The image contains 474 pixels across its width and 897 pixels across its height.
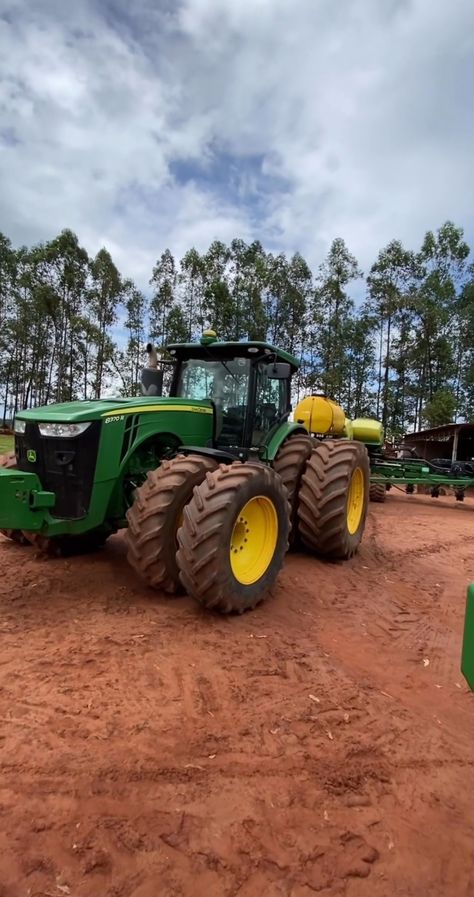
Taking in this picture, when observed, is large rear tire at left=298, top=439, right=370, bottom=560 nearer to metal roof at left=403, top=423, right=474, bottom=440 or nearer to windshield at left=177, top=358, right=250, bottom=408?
windshield at left=177, top=358, right=250, bottom=408

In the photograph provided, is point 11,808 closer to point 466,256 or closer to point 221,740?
point 221,740

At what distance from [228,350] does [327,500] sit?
2010mm

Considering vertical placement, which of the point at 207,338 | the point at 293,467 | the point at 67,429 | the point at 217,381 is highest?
the point at 207,338

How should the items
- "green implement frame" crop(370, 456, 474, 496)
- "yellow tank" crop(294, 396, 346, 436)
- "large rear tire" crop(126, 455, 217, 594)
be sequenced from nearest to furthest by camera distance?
"large rear tire" crop(126, 455, 217, 594) < "yellow tank" crop(294, 396, 346, 436) < "green implement frame" crop(370, 456, 474, 496)

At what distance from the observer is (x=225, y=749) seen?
262 cm

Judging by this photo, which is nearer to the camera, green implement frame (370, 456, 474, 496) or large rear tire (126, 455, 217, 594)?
large rear tire (126, 455, 217, 594)

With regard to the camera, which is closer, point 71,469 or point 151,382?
point 71,469

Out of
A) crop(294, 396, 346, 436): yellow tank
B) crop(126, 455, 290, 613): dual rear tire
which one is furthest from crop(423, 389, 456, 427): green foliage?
crop(126, 455, 290, 613): dual rear tire

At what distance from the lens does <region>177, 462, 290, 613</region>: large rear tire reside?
3.95 metres

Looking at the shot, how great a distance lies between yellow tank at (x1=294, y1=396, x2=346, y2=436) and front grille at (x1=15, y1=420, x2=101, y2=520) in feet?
20.3

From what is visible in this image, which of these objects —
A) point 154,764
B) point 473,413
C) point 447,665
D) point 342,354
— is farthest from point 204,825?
point 473,413

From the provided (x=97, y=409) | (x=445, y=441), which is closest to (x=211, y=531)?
(x=97, y=409)

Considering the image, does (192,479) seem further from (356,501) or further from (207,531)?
(356,501)

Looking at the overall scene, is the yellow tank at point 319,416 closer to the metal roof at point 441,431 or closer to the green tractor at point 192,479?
the green tractor at point 192,479
